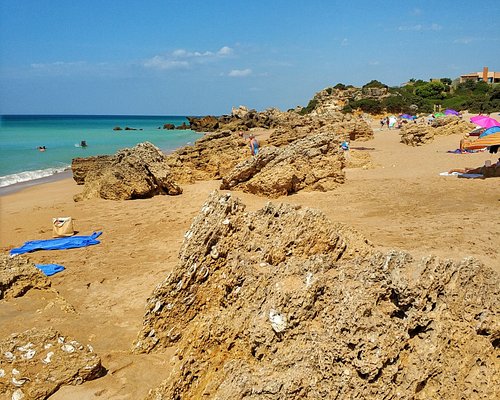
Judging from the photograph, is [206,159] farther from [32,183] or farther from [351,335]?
[351,335]

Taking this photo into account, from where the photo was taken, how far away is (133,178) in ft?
39.4

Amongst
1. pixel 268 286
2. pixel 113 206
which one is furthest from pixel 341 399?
pixel 113 206

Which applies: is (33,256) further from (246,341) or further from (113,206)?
(246,341)

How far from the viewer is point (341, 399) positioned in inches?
88.7

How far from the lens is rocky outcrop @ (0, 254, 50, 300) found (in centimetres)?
449

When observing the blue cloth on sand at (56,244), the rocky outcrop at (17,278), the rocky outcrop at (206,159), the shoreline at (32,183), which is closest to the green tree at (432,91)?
the rocky outcrop at (206,159)

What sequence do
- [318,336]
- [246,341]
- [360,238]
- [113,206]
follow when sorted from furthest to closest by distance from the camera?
[113,206] → [360,238] → [246,341] → [318,336]

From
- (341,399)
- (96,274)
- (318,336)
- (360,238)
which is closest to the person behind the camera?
(341,399)

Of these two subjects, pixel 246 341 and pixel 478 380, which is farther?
pixel 246 341

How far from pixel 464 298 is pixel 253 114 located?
172 ft

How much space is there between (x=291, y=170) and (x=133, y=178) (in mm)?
4712

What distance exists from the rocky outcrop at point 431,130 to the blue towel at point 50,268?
20253mm

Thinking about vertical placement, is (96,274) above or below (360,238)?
below

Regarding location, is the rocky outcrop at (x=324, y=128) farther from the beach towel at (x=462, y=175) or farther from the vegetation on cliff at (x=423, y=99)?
the vegetation on cliff at (x=423, y=99)
